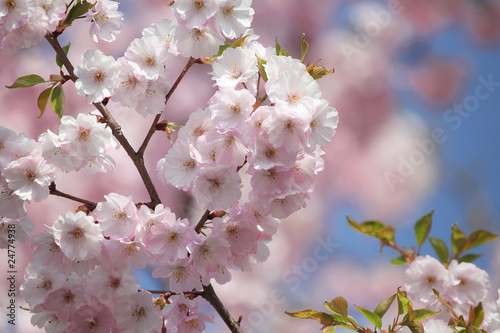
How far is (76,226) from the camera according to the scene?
2.85 feet

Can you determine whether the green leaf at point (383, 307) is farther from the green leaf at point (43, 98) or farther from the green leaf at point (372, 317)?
the green leaf at point (43, 98)

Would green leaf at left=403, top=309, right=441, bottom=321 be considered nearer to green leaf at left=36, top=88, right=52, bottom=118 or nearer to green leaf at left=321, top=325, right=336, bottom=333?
green leaf at left=321, top=325, right=336, bottom=333

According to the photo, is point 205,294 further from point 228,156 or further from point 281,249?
point 281,249

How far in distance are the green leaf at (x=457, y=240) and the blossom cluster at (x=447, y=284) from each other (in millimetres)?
29

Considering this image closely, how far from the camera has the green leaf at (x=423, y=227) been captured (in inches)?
46.8

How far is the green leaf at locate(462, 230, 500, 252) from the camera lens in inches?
45.2

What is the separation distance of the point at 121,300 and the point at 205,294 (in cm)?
15

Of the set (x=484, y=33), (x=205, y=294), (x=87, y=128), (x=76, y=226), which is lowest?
(x=205, y=294)

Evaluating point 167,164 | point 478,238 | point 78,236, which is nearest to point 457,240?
point 478,238

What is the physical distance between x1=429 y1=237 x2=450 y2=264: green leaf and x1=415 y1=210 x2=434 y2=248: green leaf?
34 millimetres

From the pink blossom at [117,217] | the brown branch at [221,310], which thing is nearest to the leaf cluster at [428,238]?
the brown branch at [221,310]

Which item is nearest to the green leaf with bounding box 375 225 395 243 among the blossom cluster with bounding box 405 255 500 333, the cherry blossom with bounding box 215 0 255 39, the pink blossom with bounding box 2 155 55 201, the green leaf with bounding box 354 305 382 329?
the blossom cluster with bounding box 405 255 500 333

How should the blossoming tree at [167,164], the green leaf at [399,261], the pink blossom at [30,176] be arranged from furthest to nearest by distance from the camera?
the green leaf at [399,261] → the pink blossom at [30,176] → the blossoming tree at [167,164]

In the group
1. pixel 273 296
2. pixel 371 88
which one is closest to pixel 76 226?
pixel 273 296
